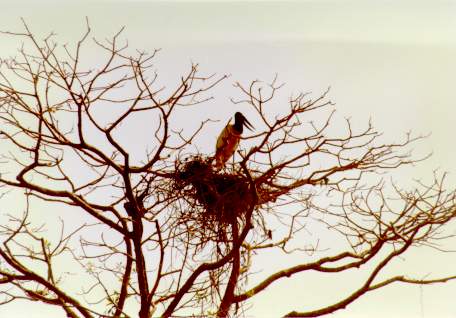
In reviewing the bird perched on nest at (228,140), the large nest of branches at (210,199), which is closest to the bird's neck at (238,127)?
the bird perched on nest at (228,140)

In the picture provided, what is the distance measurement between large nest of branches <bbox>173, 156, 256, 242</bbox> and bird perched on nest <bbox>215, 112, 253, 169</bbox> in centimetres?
50

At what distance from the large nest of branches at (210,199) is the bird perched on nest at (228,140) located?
497 mm

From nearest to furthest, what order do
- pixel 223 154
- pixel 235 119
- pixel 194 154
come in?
pixel 194 154
pixel 223 154
pixel 235 119

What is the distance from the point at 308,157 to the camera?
475 centimetres

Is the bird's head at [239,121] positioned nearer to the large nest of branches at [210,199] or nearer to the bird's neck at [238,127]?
the bird's neck at [238,127]

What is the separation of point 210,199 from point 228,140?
2.09 meters

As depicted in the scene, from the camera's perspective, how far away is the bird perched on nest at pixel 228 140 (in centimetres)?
724

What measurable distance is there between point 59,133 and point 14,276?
1.26 metres

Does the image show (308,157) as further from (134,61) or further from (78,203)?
(78,203)

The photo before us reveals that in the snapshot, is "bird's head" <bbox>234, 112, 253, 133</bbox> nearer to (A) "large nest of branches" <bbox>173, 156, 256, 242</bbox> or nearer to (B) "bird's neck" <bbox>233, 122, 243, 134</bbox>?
(B) "bird's neck" <bbox>233, 122, 243, 134</bbox>

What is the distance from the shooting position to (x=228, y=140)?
812 cm

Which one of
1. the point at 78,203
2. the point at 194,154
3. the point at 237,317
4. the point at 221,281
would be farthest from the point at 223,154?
the point at 78,203

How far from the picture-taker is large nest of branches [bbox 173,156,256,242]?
5832 mm

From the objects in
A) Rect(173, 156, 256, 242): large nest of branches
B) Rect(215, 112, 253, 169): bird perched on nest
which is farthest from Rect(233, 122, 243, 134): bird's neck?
Rect(173, 156, 256, 242): large nest of branches
